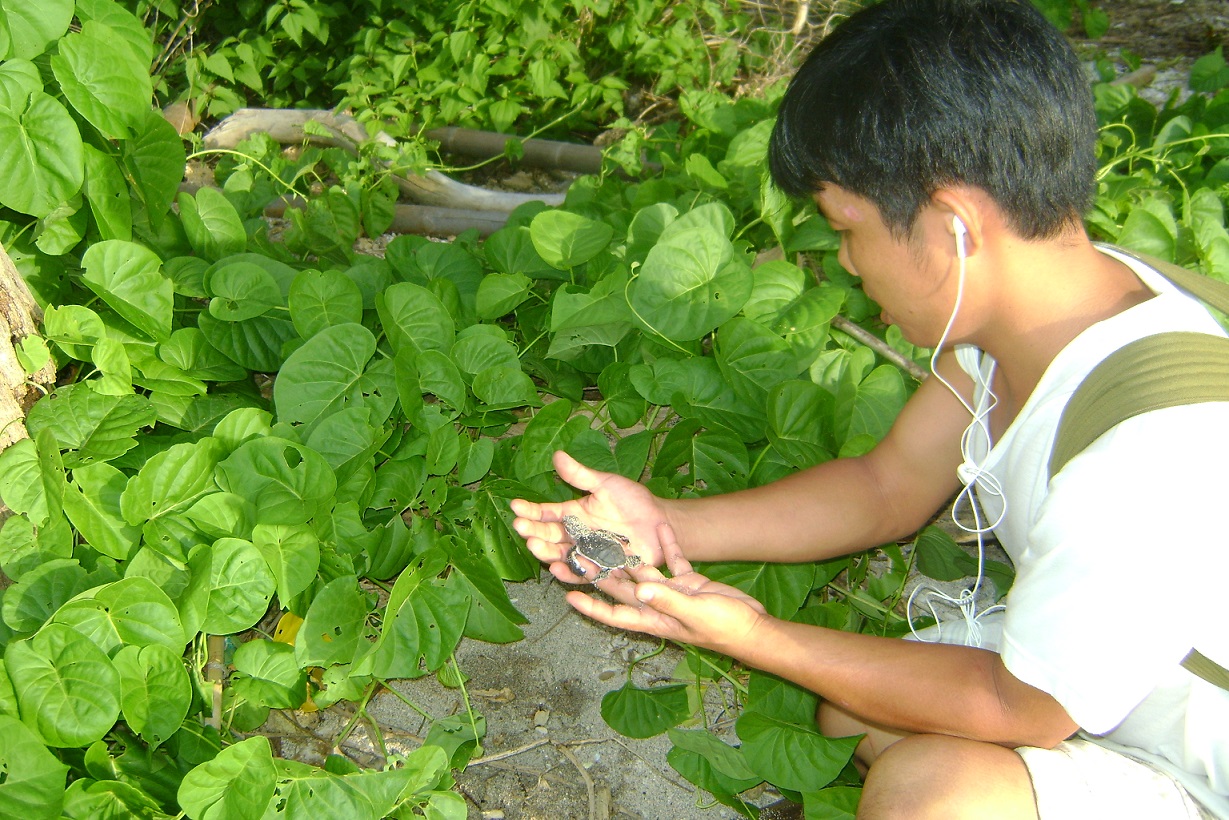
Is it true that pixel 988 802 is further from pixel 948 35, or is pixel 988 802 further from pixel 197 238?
pixel 197 238

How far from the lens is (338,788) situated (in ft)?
3.85

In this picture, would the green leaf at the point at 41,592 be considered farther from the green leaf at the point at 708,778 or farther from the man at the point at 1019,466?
the green leaf at the point at 708,778

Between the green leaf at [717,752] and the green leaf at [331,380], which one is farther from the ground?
the green leaf at [331,380]

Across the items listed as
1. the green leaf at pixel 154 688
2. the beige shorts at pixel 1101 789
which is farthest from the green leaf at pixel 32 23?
the beige shorts at pixel 1101 789

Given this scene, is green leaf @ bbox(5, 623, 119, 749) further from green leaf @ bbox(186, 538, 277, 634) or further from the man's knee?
the man's knee

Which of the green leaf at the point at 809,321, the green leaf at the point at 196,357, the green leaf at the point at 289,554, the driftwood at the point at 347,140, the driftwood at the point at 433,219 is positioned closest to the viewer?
the green leaf at the point at 289,554

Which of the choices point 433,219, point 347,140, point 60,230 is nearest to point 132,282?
point 60,230

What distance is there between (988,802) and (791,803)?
44 centimetres

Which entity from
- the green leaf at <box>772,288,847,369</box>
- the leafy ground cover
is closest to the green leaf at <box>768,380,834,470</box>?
the leafy ground cover

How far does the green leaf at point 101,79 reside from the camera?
4.51 ft

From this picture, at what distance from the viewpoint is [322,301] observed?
5.31ft

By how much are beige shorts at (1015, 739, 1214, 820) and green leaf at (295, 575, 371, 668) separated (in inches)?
33.2

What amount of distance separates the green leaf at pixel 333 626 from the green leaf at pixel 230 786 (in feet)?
0.55

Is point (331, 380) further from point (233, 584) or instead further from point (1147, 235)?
point (1147, 235)
